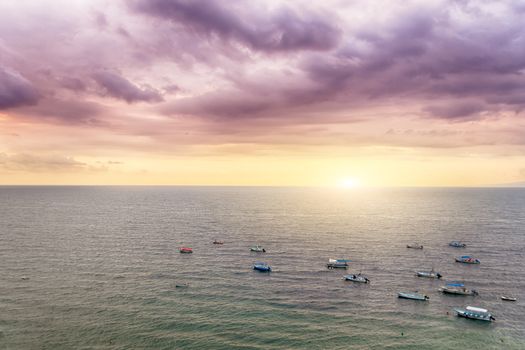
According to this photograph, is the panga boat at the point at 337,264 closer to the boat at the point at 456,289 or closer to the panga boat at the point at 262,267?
the panga boat at the point at 262,267

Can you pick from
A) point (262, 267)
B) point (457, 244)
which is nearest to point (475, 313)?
point (262, 267)

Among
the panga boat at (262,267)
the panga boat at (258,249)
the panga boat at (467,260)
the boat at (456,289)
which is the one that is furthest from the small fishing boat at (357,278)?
the panga boat at (467,260)

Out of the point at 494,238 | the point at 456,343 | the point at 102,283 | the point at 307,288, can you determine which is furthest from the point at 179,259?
the point at 494,238

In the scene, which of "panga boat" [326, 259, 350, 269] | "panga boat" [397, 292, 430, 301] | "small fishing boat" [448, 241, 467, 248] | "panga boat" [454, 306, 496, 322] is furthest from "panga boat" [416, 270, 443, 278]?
"small fishing boat" [448, 241, 467, 248]

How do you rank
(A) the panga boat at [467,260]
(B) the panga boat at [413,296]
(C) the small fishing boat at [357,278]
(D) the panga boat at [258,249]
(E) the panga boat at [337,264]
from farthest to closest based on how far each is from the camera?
(D) the panga boat at [258,249], (A) the panga boat at [467,260], (E) the panga boat at [337,264], (C) the small fishing boat at [357,278], (B) the panga boat at [413,296]

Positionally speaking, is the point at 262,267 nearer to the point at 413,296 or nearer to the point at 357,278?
the point at 357,278

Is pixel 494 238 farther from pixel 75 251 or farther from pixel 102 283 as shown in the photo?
pixel 75 251

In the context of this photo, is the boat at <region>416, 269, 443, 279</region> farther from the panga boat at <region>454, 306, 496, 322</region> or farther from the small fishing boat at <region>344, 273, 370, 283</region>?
the panga boat at <region>454, 306, 496, 322</region>
